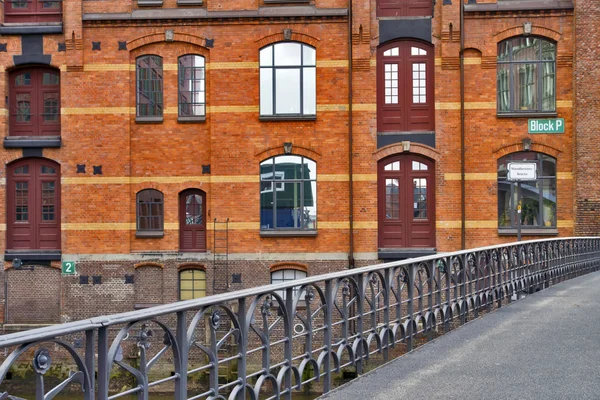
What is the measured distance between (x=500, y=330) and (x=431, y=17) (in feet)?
57.9

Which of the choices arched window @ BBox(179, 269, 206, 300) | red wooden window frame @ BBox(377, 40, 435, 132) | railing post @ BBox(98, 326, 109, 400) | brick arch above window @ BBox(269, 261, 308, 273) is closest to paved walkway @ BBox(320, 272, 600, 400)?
railing post @ BBox(98, 326, 109, 400)

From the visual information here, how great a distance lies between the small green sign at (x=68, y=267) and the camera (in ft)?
98.2

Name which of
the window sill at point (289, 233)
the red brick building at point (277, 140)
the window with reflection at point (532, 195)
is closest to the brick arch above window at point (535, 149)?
the red brick building at point (277, 140)

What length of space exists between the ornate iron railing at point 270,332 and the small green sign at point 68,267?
12859mm

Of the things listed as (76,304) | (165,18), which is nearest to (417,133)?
(165,18)

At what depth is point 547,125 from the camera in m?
29.0

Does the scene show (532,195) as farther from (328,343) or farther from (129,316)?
(129,316)

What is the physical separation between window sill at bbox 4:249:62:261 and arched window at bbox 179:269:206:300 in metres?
3.94

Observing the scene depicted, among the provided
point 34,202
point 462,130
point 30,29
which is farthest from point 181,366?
point 30,29

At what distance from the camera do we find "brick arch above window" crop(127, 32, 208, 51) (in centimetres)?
2972

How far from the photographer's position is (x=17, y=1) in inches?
1208

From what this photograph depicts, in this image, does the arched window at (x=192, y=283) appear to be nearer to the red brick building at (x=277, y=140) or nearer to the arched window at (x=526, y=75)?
the red brick building at (x=277, y=140)

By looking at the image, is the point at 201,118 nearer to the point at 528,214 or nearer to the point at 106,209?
the point at 106,209

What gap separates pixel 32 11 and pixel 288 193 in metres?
10.1
